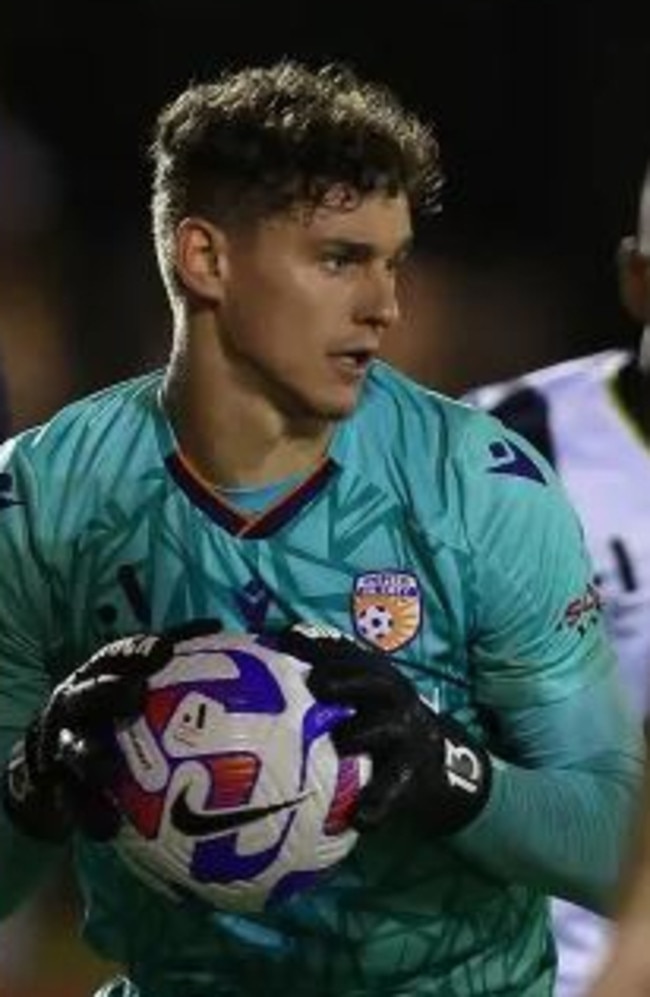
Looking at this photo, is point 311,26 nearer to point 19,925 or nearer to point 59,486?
point 19,925

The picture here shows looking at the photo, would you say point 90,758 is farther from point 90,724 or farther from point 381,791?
point 381,791

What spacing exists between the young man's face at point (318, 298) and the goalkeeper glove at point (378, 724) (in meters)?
0.27

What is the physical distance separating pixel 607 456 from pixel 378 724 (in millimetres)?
1577

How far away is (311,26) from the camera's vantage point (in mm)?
6855

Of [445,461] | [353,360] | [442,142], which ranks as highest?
[353,360]

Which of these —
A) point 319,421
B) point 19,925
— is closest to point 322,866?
point 319,421

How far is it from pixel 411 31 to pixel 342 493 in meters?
3.75

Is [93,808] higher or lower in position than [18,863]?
higher

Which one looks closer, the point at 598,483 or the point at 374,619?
the point at 374,619

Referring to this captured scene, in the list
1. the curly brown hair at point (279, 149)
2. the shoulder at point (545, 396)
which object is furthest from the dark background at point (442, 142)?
the curly brown hair at point (279, 149)

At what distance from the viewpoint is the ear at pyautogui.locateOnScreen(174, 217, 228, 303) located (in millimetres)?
3246

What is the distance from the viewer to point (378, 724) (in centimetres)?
298

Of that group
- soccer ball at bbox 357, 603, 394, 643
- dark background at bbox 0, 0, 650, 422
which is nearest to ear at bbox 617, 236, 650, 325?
soccer ball at bbox 357, 603, 394, 643

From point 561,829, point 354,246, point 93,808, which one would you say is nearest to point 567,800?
point 561,829
